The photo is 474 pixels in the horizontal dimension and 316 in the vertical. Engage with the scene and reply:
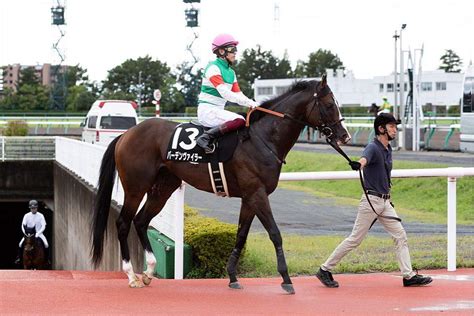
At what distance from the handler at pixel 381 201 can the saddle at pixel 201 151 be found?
129 cm

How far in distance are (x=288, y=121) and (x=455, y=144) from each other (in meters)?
25.0

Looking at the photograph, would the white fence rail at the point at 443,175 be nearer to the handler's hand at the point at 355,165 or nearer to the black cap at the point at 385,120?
the black cap at the point at 385,120

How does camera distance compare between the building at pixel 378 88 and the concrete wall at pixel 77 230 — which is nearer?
the concrete wall at pixel 77 230

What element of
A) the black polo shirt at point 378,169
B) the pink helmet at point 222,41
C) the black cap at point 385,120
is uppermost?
the pink helmet at point 222,41

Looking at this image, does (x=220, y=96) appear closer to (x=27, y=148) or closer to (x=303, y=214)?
(x=303, y=214)

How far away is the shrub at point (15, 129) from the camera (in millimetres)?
44531

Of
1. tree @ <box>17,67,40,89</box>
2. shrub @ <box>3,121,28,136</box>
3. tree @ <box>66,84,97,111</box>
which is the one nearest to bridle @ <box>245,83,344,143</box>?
shrub @ <box>3,121,28,136</box>

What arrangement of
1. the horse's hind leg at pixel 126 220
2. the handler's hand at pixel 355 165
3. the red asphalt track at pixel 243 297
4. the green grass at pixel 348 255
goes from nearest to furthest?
the red asphalt track at pixel 243 297, the handler's hand at pixel 355 165, the horse's hind leg at pixel 126 220, the green grass at pixel 348 255

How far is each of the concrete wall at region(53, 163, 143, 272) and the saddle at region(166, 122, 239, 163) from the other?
2.36 m

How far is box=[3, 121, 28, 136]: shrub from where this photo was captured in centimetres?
4453

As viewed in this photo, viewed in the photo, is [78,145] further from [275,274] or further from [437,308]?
[437,308]

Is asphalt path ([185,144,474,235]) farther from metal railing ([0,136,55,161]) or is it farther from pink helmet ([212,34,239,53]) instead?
metal railing ([0,136,55,161])

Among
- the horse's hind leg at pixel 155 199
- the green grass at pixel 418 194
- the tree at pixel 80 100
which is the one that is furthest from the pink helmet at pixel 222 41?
the tree at pixel 80 100

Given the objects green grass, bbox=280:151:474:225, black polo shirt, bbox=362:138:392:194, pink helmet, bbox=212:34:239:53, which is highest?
pink helmet, bbox=212:34:239:53
